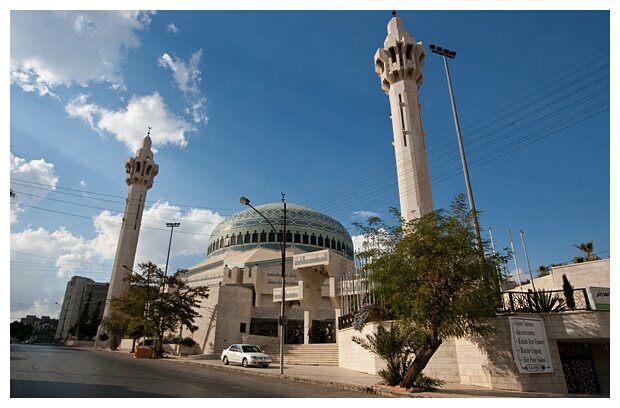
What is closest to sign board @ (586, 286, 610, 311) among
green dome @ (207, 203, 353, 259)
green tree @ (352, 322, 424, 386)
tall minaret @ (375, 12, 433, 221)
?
green tree @ (352, 322, 424, 386)

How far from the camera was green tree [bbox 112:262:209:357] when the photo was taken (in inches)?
1228

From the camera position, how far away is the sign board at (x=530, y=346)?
536 inches

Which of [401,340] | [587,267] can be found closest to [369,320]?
[401,340]

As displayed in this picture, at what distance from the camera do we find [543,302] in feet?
49.8

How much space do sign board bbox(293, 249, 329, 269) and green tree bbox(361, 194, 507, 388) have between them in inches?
729

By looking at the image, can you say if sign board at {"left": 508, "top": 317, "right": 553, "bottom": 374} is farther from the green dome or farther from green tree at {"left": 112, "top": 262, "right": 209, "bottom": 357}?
the green dome

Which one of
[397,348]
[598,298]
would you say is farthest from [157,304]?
[598,298]

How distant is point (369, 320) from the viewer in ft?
65.0

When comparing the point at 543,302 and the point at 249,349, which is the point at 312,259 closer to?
the point at 249,349

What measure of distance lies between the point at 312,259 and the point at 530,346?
20917mm

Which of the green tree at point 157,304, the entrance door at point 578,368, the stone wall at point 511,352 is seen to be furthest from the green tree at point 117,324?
the entrance door at point 578,368

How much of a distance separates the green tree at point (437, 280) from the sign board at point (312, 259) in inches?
729

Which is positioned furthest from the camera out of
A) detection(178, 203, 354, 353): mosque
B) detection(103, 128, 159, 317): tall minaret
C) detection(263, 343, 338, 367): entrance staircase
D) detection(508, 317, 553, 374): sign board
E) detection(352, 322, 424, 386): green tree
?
detection(103, 128, 159, 317): tall minaret

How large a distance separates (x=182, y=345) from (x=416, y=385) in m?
26.8
